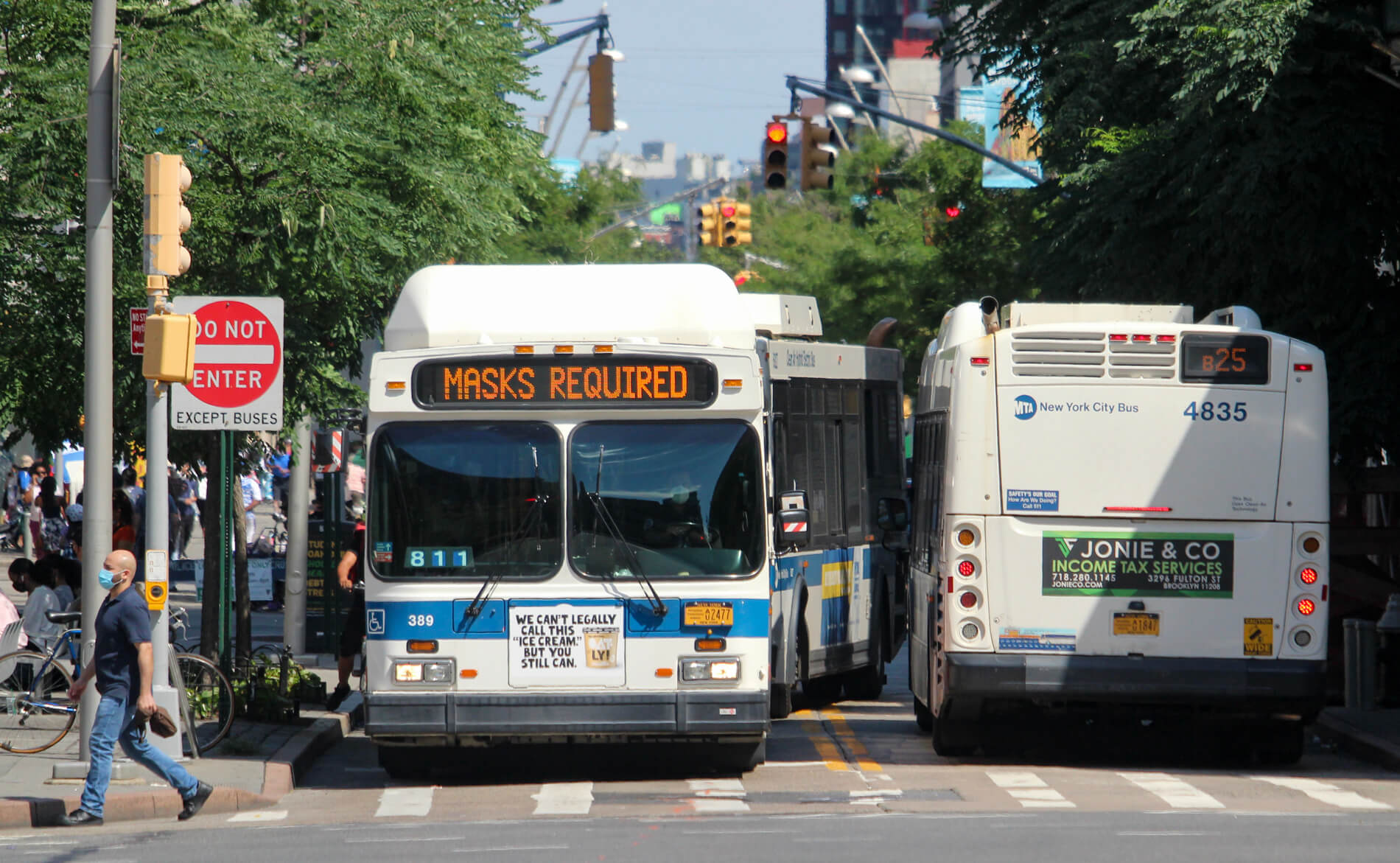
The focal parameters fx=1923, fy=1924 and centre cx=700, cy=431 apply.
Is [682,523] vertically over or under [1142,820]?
over

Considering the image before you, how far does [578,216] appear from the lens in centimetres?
4772

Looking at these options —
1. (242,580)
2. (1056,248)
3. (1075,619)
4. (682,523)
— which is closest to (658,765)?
(682,523)

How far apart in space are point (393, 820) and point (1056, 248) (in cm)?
1110

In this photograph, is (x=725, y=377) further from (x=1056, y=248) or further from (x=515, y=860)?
(x=1056, y=248)

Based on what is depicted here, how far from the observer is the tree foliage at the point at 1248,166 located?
16.0 metres

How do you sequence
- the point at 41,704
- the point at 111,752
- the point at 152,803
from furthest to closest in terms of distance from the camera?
the point at 41,704
the point at 152,803
the point at 111,752

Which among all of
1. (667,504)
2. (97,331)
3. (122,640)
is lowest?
(122,640)

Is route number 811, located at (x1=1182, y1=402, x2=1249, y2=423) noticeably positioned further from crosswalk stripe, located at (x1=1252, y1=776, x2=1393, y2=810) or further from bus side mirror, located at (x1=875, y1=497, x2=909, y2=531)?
bus side mirror, located at (x1=875, y1=497, x2=909, y2=531)

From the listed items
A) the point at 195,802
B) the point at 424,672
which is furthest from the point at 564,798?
the point at 195,802

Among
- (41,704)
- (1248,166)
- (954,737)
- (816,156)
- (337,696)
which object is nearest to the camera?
(954,737)

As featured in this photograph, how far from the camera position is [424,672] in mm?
12008

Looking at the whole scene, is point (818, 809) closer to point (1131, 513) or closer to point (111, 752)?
point (1131, 513)

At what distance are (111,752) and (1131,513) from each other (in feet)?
21.6

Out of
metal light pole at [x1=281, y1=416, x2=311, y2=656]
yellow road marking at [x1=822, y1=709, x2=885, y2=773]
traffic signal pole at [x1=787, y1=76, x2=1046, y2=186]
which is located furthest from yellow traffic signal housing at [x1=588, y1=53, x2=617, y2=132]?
yellow road marking at [x1=822, y1=709, x2=885, y2=773]
